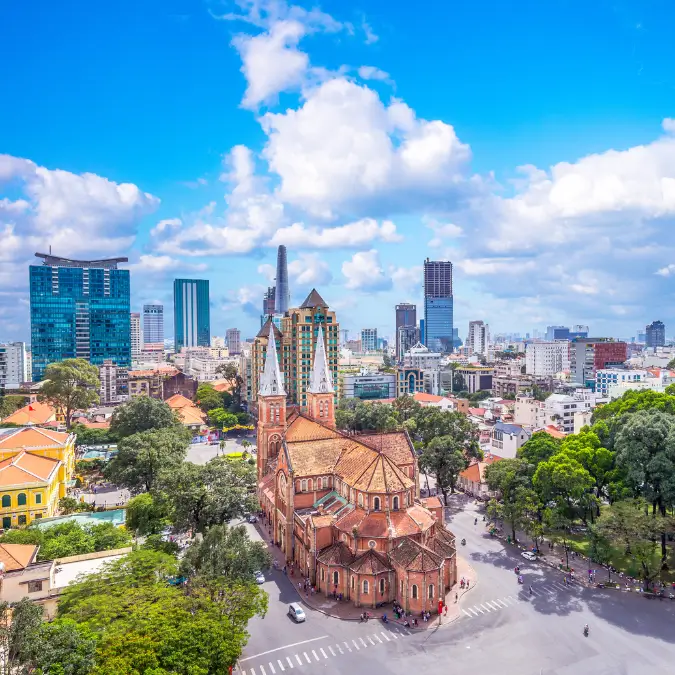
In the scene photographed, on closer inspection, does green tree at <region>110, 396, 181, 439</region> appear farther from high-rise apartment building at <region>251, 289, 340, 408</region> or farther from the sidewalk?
the sidewalk

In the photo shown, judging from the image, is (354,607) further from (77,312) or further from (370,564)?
(77,312)

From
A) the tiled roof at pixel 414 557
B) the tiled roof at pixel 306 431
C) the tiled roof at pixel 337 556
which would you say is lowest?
the tiled roof at pixel 337 556

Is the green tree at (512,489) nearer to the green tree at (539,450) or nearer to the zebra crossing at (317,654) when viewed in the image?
the green tree at (539,450)

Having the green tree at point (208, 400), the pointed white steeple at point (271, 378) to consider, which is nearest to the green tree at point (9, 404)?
the green tree at point (208, 400)

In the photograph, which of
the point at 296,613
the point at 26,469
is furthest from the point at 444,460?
the point at 26,469

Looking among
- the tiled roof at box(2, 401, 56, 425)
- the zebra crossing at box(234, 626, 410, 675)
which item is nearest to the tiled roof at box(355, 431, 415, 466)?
the zebra crossing at box(234, 626, 410, 675)

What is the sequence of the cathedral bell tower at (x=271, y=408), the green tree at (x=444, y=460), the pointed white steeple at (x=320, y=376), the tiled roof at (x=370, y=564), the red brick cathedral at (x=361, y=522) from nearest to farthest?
the red brick cathedral at (x=361, y=522), the tiled roof at (x=370, y=564), the cathedral bell tower at (x=271, y=408), the green tree at (x=444, y=460), the pointed white steeple at (x=320, y=376)
